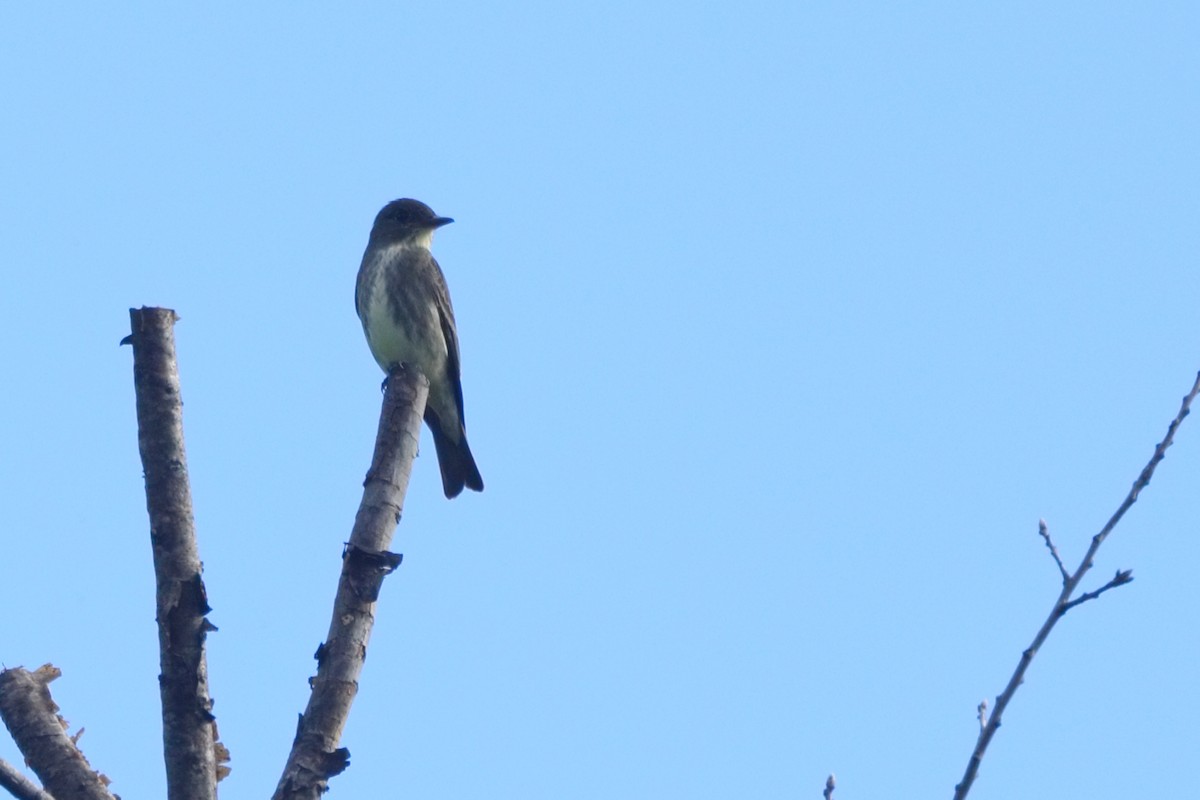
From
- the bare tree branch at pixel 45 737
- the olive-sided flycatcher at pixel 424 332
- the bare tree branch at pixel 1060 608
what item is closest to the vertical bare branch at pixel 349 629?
the bare tree branch at pixel 45 737

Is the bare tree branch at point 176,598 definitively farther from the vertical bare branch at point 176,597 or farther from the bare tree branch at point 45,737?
the bare tree branch at point 45,737

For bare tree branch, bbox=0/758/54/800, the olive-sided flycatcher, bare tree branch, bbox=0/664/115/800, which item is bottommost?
bare tree branch, bbox=0/758/54/800

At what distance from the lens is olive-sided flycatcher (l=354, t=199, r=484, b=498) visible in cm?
977

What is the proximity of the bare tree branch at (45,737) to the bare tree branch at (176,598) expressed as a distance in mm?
230

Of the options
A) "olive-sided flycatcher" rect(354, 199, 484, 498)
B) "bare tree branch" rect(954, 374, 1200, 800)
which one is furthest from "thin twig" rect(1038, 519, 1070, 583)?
"olive-sided flycatcher" rect(354, 199, 484, 498)

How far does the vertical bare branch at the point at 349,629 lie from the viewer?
412 cm

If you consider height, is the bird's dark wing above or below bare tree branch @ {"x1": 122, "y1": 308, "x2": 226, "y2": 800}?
above

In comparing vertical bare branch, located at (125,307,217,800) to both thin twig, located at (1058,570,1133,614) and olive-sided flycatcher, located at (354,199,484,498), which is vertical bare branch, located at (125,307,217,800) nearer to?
thin twig, located at (1058,570,1133,614)

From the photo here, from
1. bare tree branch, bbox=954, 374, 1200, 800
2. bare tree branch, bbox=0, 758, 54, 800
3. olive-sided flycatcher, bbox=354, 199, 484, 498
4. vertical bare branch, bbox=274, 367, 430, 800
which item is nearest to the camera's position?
bare tree branch, bbox=954, 374, 1200, 800

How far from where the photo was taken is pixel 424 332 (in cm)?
977

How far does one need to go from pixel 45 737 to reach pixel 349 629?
0.84 metres

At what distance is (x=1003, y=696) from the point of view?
2.69 meters

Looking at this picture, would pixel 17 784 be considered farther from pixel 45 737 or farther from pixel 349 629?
pixel 349 629

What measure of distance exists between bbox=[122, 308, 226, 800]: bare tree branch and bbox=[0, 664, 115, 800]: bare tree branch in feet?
0.75
